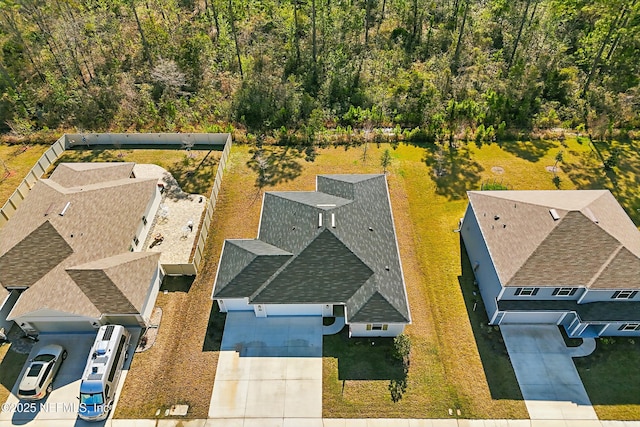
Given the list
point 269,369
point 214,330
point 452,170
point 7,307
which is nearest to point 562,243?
point 452,170

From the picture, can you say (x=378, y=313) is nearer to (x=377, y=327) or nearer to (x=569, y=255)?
(x=377, y=327)

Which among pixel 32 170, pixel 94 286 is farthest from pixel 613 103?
pixel 32 170

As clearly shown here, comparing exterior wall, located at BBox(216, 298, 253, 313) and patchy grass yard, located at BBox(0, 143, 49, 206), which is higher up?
patchy grass yard, located at BBox(0, 143, 49, 206)

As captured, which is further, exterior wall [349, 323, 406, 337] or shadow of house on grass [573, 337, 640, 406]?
exterior wall [349, 323, 406, 337]

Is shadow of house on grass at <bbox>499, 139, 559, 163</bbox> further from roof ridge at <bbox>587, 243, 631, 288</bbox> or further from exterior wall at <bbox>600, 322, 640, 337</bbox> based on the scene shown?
exterior wall at <bbox>600, 322, 640, 337</bbox>

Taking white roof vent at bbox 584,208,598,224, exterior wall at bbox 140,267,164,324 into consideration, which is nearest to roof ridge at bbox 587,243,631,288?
white roof vent at bbox 584,208,598,224

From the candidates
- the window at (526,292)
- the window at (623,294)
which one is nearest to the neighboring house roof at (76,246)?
the window at (526,292)
